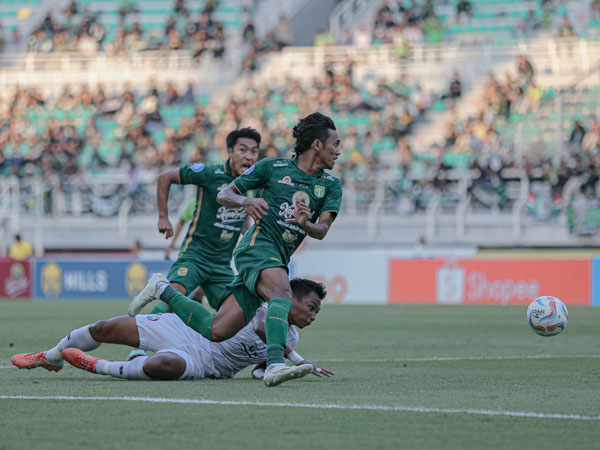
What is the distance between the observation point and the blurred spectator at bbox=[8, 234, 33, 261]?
2695 centimetres

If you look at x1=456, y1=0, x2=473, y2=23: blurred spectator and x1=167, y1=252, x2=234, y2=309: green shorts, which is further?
x1=456, y1=0, x2=473, y2=23: blurred spectator

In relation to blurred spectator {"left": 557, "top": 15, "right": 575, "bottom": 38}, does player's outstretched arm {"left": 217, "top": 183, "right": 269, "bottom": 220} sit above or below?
below

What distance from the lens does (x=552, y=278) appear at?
23.0 metres

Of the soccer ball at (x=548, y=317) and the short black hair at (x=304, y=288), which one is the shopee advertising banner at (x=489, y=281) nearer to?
the soccer ball at (x=548, y=317)

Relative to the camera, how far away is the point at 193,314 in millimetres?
7898

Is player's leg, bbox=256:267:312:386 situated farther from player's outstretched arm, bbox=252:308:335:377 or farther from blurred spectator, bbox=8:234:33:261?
blurred spectator, bbox=8:234:33:261

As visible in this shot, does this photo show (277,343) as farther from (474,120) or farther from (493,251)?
(474,120)

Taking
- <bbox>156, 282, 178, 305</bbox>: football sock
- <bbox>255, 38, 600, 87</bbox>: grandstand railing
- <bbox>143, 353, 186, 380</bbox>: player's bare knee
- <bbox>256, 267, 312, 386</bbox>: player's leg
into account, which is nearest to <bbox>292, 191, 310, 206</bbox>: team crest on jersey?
<bbox>256, 267, 312, 386</bbox>: player's leg

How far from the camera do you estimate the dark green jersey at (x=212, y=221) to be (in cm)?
980

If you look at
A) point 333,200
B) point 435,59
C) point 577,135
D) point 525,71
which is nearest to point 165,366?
point 333,200

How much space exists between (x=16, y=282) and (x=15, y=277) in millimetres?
124

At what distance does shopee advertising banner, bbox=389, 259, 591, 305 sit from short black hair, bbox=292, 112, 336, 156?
15.7 metres

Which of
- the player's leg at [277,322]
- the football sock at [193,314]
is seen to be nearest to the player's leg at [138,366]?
the football sock at [193,314]

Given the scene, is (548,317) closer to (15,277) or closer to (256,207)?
(256,207)
